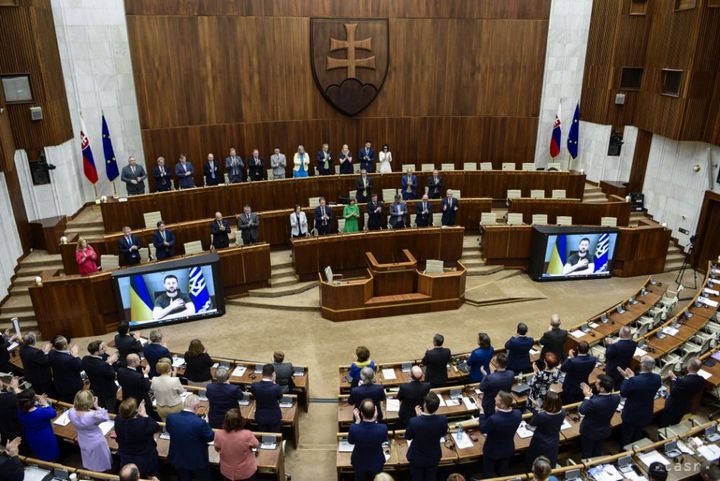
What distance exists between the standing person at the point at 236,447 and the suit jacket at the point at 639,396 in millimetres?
4128

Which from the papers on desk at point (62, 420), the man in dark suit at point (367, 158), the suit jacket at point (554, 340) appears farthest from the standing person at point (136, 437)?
the man in dark suit at point (367, 158)

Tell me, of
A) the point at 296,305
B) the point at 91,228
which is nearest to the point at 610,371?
the point at 296,305

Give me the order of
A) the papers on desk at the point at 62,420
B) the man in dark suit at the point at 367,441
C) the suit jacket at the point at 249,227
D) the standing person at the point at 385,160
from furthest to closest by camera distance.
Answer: the standing person at the point at 385,160 → the suit jacket at the point at 249,227 → the papers on desk at the point at 62,420 → the man in dark suit at the point at 367,441

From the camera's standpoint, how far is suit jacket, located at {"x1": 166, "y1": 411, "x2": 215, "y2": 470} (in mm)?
4949

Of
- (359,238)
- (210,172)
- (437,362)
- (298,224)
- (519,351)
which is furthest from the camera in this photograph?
(210,172)

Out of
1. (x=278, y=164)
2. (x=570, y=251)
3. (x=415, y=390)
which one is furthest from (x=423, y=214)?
(x=415, y=390)

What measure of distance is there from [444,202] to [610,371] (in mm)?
6220

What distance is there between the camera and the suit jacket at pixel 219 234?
11172 millimetres

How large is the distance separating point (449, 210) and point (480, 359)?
603 centimetres

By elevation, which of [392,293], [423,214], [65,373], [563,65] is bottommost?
[392,293]

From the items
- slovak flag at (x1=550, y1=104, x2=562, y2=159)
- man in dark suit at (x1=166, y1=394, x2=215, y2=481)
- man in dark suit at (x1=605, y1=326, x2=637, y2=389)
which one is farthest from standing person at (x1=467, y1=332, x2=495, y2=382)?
slovak flag at (x1=550, y1=104, x2=562, y2=159)

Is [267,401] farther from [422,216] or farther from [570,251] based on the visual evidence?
[570,251]

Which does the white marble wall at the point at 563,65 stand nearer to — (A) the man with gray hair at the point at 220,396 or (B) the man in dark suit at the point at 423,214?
(B) the man in dark suit at the point at 423,214

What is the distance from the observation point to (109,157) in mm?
13055
